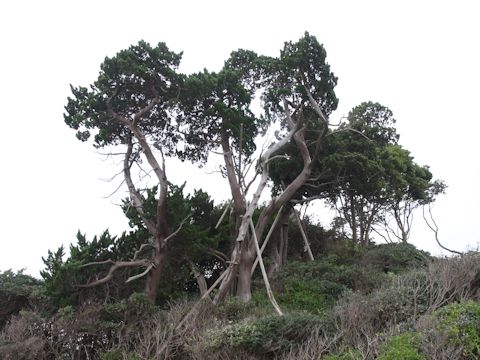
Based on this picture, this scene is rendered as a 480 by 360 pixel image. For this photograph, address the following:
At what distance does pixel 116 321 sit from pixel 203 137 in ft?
26.4

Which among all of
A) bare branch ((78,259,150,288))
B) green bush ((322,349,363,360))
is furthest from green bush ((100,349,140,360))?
green bush ((322,349,363,360))

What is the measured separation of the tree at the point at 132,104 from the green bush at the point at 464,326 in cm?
875

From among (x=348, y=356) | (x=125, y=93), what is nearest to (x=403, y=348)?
(x=348, y=356)

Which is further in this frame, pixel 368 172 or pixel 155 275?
pixel 368 172

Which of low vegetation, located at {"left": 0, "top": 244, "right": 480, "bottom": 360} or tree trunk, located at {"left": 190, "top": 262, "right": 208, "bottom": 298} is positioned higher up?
tree trunk, located at {"left": 190, "top": 262, "right": 208, "bottom": 298}

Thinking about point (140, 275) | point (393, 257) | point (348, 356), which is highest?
point (393, 257)

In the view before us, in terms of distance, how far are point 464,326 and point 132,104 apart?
1232cm

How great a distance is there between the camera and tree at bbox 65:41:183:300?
14.4 m

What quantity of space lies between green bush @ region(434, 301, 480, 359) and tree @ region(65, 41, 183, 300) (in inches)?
A: 345

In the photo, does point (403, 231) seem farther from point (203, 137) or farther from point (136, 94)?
point (136, 94)

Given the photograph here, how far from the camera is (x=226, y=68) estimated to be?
17.1 metres

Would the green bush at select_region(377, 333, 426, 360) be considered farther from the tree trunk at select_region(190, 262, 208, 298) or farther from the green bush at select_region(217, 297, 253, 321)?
the tree trunk at select_region(190, 262, 208, 298)

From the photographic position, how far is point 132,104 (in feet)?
50.8

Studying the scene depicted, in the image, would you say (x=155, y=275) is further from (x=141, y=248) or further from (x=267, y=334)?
(x=267, y=334)
